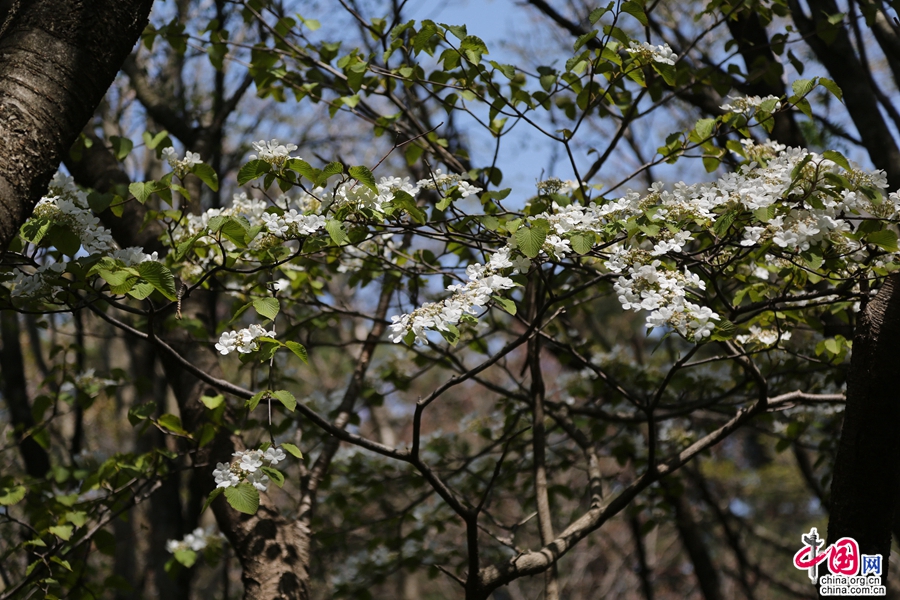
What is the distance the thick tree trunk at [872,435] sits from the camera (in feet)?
5.49

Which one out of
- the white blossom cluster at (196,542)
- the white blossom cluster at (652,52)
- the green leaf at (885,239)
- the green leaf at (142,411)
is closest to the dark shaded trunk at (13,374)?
the white blossom cluster at (196,542)

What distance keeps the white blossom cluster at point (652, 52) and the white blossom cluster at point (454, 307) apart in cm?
79

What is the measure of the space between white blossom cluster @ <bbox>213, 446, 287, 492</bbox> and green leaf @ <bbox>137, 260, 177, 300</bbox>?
40 cm

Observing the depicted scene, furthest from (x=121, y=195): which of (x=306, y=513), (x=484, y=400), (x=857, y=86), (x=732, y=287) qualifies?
(x=484, y=400)

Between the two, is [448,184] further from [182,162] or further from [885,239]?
[885,239]

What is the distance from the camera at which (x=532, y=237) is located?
1.63 m

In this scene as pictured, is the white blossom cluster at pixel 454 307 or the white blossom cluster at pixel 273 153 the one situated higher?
the white blossom cluster at pixel 273 153

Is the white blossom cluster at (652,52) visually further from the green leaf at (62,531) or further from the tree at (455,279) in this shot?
the green leaf at (62,531)

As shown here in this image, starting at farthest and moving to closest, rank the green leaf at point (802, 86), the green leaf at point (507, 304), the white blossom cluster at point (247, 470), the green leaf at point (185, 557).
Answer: the green leaf at point (185, 557), the green leaf at point (802, 86), the green leaf at point (507, 304), the white blossom cluster at point (247, 470)

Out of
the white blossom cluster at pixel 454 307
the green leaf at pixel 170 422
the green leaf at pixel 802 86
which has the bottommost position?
the green leaf at pixel 170 422

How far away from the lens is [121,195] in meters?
2.21

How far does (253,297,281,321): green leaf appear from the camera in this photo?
1.54m

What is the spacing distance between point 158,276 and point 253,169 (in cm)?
33

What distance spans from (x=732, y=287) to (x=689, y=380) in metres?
0.44
